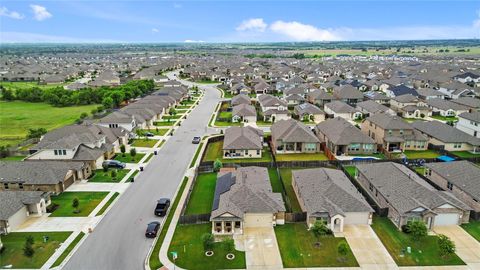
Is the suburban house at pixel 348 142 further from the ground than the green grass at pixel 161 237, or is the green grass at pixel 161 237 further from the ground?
the suburban house at pixel 348 142

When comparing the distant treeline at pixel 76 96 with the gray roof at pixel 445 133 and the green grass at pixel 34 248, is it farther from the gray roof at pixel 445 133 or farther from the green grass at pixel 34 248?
A: the gray roof at pixel 445 133

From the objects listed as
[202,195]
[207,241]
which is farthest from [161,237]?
[202,195]

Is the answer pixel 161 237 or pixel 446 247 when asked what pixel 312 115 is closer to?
pixel 446 247

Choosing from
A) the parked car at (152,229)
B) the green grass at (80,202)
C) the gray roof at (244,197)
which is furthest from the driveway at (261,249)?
the green grass at (80,202)

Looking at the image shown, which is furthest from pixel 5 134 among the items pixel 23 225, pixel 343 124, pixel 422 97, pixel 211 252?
pixel 422 97

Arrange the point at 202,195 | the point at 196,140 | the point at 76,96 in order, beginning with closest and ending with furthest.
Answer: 1. the point at 202,195
2. the point at 196,140
3. the point at 76,96

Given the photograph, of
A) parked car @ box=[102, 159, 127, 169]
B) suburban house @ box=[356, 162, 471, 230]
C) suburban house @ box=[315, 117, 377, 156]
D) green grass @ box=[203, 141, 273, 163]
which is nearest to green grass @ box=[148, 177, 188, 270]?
green grass @ box=[203, 141, 273, 163]
